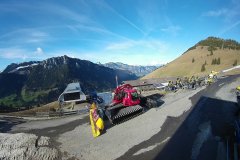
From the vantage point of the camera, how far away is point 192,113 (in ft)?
78.7

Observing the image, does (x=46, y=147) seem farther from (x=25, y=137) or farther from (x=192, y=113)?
(x=192, y=113)

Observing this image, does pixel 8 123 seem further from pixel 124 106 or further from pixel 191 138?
pixel 191 138

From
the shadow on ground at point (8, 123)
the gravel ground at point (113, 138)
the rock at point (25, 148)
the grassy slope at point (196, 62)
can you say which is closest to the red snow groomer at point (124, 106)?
the gravel ground at point (113, 138)

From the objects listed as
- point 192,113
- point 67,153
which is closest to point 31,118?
point 67,153

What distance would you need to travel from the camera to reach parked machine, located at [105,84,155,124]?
2309 cm

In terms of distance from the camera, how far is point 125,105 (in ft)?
83.2

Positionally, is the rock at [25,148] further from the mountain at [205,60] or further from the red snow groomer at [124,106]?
the mountain at [205,60]

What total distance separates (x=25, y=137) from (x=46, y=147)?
3.03 meters

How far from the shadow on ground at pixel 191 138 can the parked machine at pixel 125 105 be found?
4.30 metres

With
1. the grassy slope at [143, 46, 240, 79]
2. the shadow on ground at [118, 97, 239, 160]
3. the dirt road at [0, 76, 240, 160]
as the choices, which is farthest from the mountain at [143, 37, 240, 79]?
the shadow on ground at [118, 97, 239, 160]

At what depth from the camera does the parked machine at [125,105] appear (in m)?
23.1

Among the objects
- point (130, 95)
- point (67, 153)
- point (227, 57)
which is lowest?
Answer: point (67, 153)

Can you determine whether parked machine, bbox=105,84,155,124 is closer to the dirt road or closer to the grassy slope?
the dirt road

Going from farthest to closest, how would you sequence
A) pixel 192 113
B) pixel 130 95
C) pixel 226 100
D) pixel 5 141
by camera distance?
1. pixel 226 100
2. pixel 130 95
3. pixel 192 113
4. pixel 5 141
